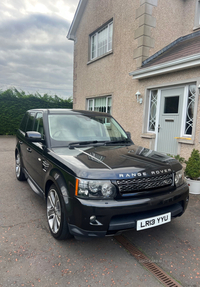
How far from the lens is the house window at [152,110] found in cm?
724

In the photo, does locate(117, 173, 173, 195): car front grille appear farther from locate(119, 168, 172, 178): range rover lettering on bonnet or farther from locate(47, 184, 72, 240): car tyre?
locate(47, 184, 72, 240): car tyre

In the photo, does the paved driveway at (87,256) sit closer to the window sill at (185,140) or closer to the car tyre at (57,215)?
the car tyre at (57,215)

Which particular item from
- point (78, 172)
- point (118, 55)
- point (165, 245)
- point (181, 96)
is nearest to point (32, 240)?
point (78, 172)

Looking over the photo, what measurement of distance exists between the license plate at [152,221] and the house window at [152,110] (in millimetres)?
5150

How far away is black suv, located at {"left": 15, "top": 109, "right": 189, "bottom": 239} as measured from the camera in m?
2.25

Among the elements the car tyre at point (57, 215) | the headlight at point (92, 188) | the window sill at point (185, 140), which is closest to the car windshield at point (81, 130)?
the car tyre at point (57, 215)

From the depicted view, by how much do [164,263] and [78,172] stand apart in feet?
4.90

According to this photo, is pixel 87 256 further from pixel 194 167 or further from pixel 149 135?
pixel 149 135

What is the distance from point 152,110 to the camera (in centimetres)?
739

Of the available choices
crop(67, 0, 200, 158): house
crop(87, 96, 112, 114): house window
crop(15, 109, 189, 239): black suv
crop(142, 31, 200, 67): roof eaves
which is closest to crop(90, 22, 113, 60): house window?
crop(67, 0, 200, 158): house

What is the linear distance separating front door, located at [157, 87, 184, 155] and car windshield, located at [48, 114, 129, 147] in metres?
3.05

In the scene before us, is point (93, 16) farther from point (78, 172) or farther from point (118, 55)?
point (78, 172)

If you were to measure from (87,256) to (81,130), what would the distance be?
1.94m

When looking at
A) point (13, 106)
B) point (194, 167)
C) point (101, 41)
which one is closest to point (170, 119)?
point (194, 167)
